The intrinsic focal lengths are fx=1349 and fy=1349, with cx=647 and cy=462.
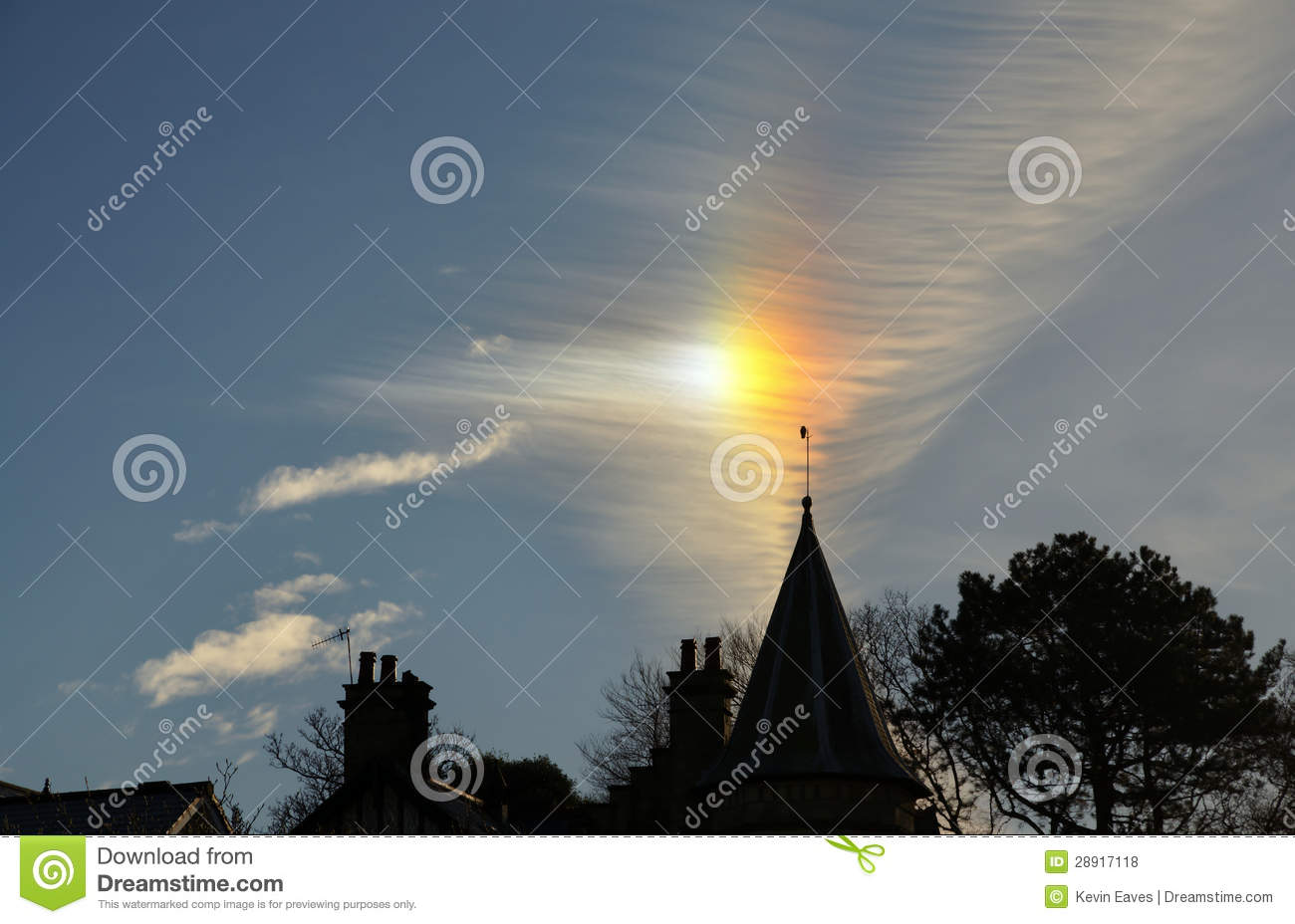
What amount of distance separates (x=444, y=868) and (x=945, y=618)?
29899mm

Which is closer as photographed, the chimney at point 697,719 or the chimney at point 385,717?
the chimney at point 697,719

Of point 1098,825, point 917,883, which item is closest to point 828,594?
point 1098,825

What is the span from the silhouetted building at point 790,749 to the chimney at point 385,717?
213 inches

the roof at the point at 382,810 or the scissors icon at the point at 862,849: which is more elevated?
the roof at the point at 382,810

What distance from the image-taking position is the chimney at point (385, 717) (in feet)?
109

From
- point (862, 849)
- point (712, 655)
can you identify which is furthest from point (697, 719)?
point (862, 849)

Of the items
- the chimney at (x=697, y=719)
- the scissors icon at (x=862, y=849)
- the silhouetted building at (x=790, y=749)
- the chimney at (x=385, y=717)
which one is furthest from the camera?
the chimney at (x=385, y=717)

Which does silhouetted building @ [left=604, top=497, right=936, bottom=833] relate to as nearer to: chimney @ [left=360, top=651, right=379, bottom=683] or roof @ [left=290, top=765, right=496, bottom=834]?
roof @ [left=290, top=765, right=496, bottom=834]

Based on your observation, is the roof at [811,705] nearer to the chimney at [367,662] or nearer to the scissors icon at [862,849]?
the chimney at [367,662]

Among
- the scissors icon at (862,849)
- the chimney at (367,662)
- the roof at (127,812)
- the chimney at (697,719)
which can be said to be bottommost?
the scissors icon at (862,849)

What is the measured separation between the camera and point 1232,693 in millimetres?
36250

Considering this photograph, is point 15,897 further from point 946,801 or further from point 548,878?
point 946,801

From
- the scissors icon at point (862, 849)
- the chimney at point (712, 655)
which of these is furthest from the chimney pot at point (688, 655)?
the scissors icon at point (862, 849)

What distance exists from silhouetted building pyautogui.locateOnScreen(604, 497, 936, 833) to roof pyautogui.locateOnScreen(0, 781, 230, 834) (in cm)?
952
